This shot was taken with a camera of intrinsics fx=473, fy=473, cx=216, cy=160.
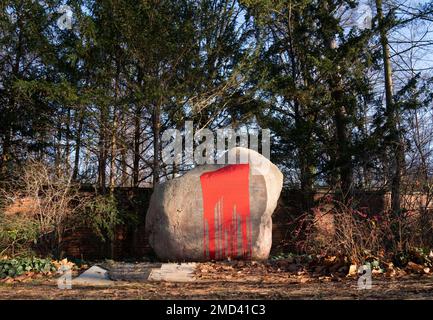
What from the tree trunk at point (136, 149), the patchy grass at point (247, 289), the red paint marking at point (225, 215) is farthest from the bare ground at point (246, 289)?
the tree trunk at point (136, 149)

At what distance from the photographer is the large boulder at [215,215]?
9266 mm

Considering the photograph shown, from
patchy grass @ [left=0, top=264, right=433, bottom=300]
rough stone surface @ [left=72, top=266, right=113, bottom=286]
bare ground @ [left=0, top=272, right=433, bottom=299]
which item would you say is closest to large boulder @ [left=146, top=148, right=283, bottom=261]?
rough stone surface @ [left=72, top=266, right=113, bottom=286]

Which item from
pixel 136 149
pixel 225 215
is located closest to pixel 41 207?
pixel 225 215

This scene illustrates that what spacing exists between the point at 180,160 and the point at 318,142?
4.04m

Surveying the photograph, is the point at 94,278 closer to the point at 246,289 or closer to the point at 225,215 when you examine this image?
the point at 246,289

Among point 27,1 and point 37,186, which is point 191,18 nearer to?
point 27,1

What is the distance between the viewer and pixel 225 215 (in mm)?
9352

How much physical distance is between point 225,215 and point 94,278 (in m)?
3.08

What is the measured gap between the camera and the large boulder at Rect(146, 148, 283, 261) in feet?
30.4

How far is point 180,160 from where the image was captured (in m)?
13.3

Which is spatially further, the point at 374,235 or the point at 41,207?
the point at 41,207

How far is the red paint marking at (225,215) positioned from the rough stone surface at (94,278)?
2290 millimetres

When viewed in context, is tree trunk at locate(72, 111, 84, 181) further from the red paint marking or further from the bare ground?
the bare ground

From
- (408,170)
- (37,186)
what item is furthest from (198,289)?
(408,170)
